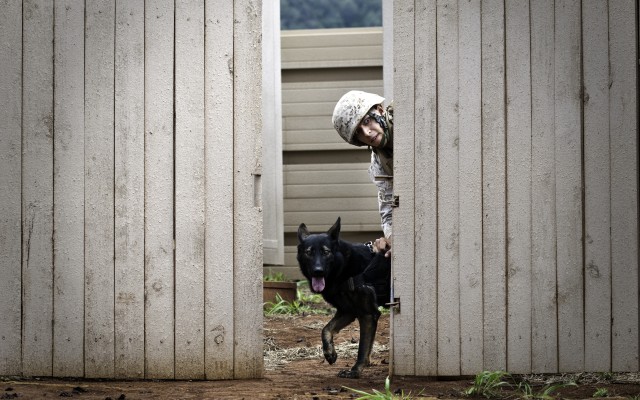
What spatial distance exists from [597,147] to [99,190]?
278 cm

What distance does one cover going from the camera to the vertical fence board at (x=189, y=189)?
5488mm

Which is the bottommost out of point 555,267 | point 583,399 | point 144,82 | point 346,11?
point 583,399

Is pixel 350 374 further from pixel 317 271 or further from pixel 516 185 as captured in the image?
pixel 516 185

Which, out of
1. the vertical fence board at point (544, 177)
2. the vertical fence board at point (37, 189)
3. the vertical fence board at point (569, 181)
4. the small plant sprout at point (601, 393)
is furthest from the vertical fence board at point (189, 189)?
the small plant sprout at point (601, 393)

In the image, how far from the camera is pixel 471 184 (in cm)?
546

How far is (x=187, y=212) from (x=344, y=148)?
502 centimetres

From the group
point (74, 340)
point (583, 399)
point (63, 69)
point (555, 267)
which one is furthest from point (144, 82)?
point (583, 399)

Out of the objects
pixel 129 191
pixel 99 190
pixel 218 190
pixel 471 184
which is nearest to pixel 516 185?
pixel 471 184

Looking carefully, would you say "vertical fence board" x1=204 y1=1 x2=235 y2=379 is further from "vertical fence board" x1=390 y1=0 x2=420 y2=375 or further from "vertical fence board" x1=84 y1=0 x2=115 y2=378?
"vertical fence board" x1=390 y1=0 x2=420 y2=375

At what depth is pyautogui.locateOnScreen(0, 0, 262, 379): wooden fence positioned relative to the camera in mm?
5488

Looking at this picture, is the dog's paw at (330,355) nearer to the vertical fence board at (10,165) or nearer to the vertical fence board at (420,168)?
the vertical fence board at (420,168)

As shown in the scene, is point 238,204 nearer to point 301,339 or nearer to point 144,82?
point 144,82

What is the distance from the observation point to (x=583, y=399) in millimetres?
4875

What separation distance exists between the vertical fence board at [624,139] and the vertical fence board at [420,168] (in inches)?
38.2
